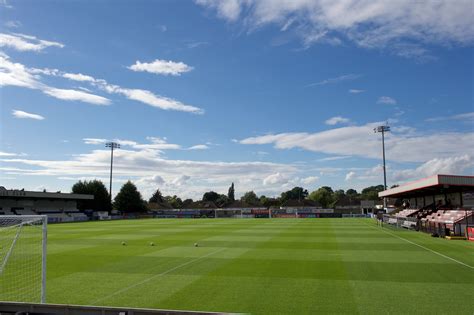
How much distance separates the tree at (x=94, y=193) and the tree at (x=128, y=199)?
6052 mm

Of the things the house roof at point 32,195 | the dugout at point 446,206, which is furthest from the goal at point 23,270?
the house roof at point 32,195

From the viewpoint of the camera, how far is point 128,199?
108m

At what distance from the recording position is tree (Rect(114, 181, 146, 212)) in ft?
352

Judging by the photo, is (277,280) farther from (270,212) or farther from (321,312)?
(270,212)

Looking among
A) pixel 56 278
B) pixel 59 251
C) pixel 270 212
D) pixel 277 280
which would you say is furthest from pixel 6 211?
pixel 277 280

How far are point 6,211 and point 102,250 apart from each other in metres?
63.3

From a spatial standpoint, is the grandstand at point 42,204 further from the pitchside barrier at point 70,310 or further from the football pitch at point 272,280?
the pitchside barrier at point 70,310

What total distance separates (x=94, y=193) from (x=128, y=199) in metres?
10.7

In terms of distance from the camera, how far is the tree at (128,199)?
107 metres

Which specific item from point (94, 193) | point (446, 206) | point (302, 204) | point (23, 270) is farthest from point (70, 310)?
point (302, 204)

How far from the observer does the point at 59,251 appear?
23141 mm

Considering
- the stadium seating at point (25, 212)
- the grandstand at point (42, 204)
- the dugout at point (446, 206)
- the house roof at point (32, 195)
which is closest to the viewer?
the dugout at point (446, 206)

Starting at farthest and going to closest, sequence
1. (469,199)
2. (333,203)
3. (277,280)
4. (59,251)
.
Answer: (333,203) → (469,199) → (59,251) → (277,280)

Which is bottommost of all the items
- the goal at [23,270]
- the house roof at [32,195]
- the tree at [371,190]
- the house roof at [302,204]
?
the goal at [23,270]
